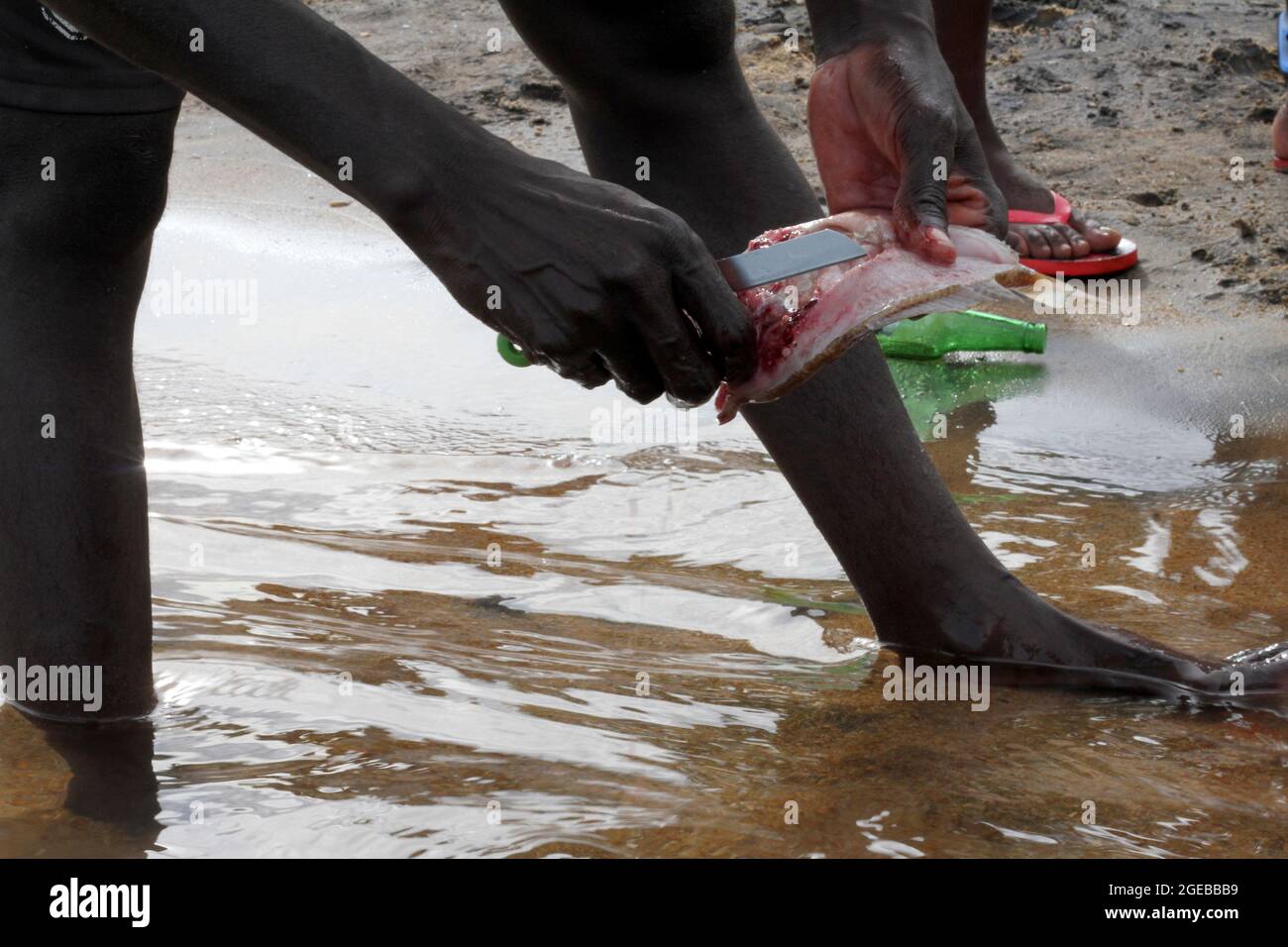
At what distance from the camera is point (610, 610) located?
222 cm

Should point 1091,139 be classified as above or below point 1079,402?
above

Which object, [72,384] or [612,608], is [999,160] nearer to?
[612,608]

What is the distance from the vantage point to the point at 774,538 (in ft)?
8.20

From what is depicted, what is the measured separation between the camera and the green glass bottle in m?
3.37

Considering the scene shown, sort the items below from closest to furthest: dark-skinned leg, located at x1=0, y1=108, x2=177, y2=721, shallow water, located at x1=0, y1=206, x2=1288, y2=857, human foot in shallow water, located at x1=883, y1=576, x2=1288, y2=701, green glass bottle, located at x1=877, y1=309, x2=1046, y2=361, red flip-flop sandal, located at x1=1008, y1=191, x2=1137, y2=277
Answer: shallow water, located at x1=0, y1=206, x2=1288, y2=857, dark-skinned leg, located at x1=0, y1=108, x2=177, y2=721, human foot in shallow water, located at x1=883, y1=576, x2=1288, y2=701, green glass bottle, located at x1=877, y1=309, x2=1046, y2=361, red flip-flop sandal, located at x1=1008, y1=191, x2=1137, y2=277

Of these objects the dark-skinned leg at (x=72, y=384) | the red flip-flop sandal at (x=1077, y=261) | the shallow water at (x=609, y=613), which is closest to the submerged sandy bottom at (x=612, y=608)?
the shallow water at (x=609, y=613)

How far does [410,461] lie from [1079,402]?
1403mm

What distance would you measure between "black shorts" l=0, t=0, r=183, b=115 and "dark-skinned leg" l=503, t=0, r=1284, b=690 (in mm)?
513

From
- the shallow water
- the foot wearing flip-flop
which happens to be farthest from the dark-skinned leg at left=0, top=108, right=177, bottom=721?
the foot wearing flip-flop

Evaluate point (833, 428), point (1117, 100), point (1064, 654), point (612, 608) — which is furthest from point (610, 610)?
point (1117, 100)

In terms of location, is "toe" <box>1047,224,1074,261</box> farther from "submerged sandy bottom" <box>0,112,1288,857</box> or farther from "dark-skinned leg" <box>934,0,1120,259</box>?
"submerged sandy bottom" <box>0,112,1288,857</box>

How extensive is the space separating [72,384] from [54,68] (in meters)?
0.36
